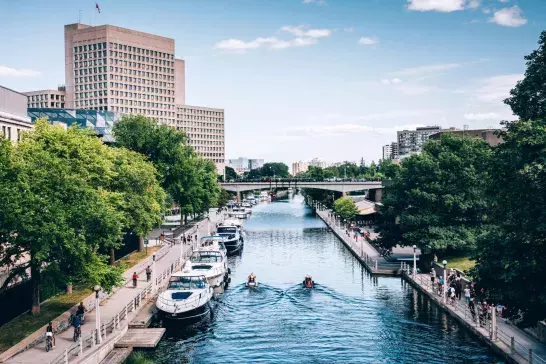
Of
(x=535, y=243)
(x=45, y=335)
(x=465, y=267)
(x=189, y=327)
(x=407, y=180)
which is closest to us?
(x=535, y=243)

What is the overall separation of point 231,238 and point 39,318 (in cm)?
4708

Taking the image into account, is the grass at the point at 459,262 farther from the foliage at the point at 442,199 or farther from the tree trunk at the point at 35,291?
the tree trunk at the point at 35,291

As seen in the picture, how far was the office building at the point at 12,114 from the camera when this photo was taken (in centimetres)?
6225

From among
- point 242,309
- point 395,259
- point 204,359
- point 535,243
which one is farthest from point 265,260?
point 535,243

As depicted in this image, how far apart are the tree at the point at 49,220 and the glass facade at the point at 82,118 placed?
70309 millimetres

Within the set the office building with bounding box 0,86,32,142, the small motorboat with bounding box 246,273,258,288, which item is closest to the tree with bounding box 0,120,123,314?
the small motorboat with bounding box 246,273,258,288

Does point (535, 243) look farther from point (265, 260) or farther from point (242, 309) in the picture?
point (265, 260)

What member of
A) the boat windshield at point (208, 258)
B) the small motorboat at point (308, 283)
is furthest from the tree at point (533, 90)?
the boat windshield at point (208, 258)

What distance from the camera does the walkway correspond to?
3294cm

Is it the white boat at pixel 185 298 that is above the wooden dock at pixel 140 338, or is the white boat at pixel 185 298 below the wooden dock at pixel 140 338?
above

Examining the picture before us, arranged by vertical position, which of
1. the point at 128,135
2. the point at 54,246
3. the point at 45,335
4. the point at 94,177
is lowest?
the point at 45,335

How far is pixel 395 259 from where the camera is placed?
227 ft

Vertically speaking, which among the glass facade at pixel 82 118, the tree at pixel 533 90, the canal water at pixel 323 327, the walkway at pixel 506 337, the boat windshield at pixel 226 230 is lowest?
the canal water at pixel 323 327

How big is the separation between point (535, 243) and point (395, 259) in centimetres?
3941
